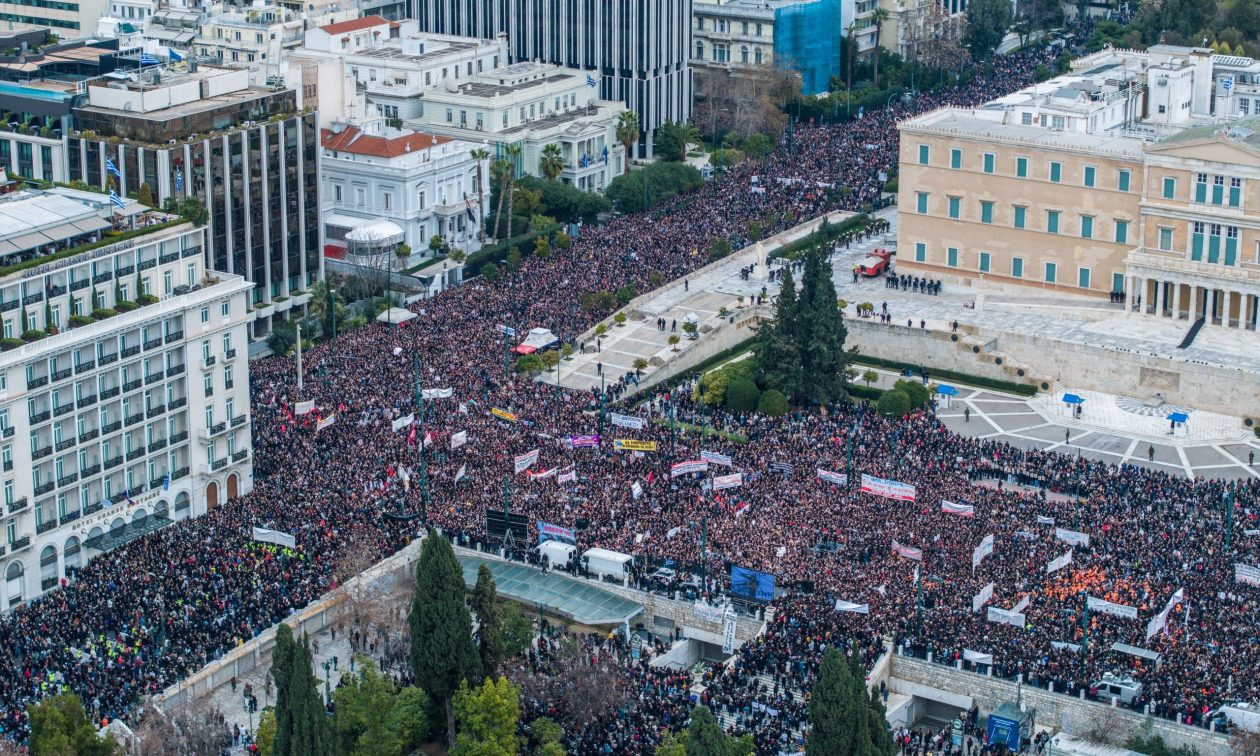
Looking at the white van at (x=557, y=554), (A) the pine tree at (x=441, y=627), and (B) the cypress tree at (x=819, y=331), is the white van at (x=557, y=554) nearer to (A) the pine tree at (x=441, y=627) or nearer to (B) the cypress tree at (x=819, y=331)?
(A) the pine tree at (x=441, y=627)

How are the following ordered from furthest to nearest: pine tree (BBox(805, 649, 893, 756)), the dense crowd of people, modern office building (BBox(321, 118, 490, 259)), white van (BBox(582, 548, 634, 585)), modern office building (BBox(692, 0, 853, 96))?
modern office building (BBox(692, 0, 853, 96)), modern office building (BBox(321, 118, 490, 259)), white van (BBox(582, 548, 634, 585)), the dense crowd of people, pine tree (BBox(805, 649, 893, 756))

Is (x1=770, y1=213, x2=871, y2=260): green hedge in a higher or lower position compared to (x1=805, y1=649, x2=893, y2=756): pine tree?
higher

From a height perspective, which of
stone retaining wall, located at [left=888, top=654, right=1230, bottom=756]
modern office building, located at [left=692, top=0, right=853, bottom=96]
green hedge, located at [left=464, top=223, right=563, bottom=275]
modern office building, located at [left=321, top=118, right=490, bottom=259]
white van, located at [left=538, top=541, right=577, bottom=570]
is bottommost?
stone retaining wall, located at [left=888, top=654, right=1230, bottom=756]

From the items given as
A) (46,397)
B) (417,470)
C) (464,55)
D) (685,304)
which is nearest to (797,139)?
(464,55)

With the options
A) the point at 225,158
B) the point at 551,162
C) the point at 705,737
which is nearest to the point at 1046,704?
the point at 705,737

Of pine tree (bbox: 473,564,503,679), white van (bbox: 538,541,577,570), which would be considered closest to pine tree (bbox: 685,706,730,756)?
pine tree (bbox: 473,564,503,679)

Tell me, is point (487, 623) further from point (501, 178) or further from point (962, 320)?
point (501, 178)

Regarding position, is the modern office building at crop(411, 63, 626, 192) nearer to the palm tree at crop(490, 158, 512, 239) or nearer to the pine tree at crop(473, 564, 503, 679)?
the palm tree at crop(490, 158, 512, 239)
